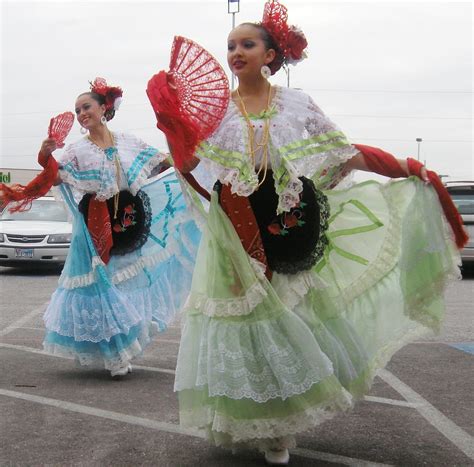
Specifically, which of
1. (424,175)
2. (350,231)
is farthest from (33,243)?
(424,175)

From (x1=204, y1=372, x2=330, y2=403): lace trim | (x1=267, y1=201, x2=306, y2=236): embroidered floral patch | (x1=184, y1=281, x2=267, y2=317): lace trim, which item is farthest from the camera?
(x1=267, y1=201, x2=306, y2=236): embroidered floral patch

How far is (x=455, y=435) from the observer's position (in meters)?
4.89

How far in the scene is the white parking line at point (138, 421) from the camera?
448 centimetres

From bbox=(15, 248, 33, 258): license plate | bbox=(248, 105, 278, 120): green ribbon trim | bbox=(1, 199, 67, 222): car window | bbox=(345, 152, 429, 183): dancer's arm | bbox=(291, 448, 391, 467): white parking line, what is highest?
bbox=(248, 105, 278, 120): green ribbon trim

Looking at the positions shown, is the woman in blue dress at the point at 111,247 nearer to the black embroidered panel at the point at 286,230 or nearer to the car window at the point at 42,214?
the black embroidered panel at the point at 286,230

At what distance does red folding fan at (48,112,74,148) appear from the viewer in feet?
22.1

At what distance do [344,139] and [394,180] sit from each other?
57 centimetres

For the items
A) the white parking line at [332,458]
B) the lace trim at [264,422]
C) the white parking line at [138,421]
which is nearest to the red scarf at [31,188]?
the white parking line at [138,421]

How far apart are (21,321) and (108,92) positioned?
11.0 ft

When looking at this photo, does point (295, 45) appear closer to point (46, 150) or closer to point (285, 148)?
point (285, 148)

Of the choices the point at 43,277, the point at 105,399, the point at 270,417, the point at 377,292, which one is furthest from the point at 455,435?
the point at 43,277

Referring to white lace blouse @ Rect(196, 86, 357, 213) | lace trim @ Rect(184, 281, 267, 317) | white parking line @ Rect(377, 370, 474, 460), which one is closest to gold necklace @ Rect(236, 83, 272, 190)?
white lace blouse @ Rect(196, 86, 357, 213)

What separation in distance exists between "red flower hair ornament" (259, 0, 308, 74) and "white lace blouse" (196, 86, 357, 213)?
0.22 metres

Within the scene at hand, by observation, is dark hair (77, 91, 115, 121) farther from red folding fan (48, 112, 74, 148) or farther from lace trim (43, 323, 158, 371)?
lace trim (43, 323, 158, 371)
